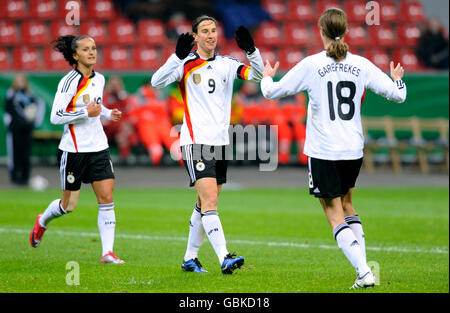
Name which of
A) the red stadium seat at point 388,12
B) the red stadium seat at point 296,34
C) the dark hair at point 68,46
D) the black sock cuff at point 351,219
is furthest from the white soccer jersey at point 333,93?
the red stadium seat at point 388,12

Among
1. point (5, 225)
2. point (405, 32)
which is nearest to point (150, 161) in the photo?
point (405, 32)

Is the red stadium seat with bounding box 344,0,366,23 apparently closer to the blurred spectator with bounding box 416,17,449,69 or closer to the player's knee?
the blurred spectator with bounding box 416,17,449,69

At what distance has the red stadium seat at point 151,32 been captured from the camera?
28.0 meters

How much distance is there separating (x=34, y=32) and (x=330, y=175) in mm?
22033

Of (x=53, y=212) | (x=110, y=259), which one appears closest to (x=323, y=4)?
(x=53, y=212)

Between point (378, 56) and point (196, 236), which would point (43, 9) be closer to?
point (378, 56)

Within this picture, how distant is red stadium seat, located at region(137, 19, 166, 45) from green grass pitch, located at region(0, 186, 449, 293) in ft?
32.9

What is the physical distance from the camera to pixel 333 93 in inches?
291

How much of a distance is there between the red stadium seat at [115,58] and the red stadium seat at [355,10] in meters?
8.06

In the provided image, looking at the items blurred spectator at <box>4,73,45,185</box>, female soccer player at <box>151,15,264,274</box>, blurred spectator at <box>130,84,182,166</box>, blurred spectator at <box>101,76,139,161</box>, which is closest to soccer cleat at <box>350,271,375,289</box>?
female soccer player at <box>151,15,264,274</box>

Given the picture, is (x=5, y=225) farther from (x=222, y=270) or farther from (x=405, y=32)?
(x=405, y=32)

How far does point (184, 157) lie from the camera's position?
851 centimetres

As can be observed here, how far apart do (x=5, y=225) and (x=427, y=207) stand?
821cm

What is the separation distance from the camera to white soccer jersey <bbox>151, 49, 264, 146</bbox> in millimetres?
8438
